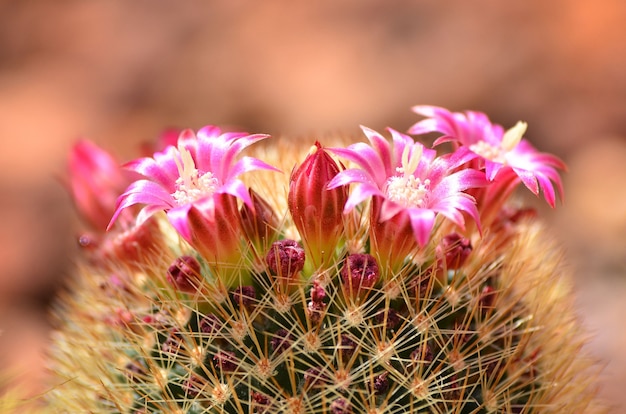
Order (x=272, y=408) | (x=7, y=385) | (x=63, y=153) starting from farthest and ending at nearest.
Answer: (x=63, y=153) → (x=7, y=385) → (x=272, y=408)

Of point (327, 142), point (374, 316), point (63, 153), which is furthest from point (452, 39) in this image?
point (374, 316)

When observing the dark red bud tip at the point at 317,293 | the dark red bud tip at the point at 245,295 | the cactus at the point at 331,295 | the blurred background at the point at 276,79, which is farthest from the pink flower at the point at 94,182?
the blurred background at the point at 276,79

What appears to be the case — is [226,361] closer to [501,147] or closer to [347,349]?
[347,349]

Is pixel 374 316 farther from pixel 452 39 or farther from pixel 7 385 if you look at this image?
pixel 452 39

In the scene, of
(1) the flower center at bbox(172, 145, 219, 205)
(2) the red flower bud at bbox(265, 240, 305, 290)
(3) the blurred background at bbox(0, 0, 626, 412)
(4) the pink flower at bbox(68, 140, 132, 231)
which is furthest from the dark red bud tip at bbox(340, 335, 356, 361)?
(3) the blurred background at bbox(0, 0, 626, 412)

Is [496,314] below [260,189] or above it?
below

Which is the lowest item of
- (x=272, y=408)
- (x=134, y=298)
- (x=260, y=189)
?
(x=272, y=408)

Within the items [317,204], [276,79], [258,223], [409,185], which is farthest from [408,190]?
[276,79]

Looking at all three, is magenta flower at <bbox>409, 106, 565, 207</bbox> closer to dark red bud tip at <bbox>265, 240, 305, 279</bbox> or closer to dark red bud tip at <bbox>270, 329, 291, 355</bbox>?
dark red bud tip at <bbox>265, 240, 305, 279</bbox>
